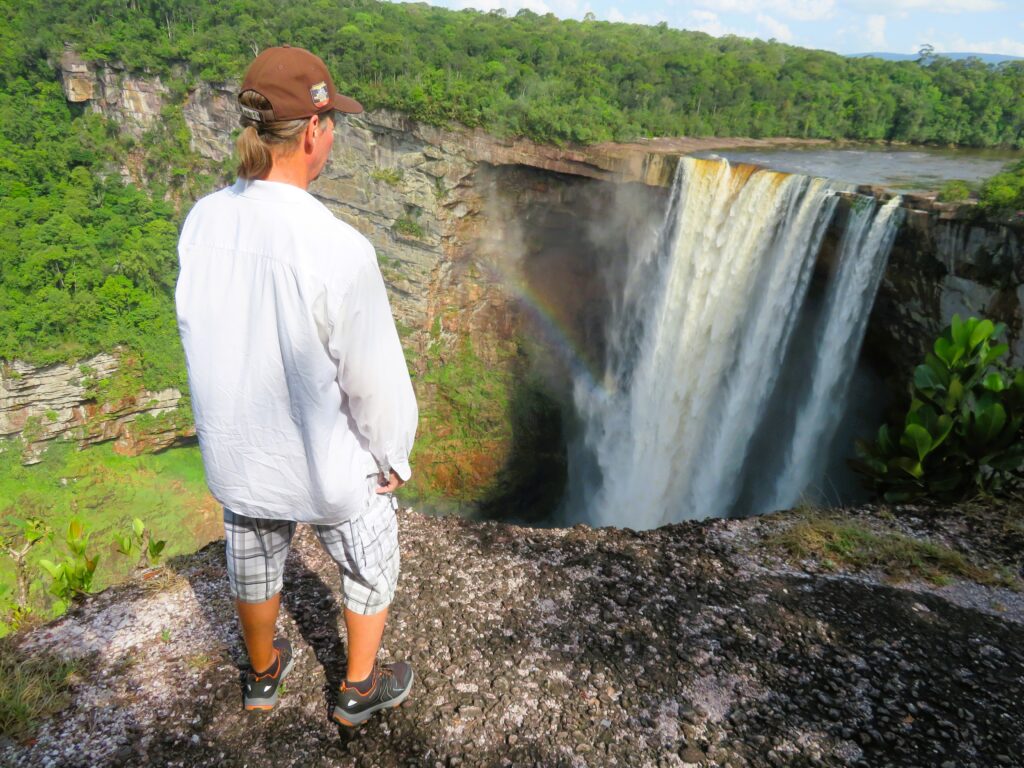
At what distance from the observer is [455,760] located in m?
1.83

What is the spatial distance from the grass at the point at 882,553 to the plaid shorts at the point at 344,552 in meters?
2.11

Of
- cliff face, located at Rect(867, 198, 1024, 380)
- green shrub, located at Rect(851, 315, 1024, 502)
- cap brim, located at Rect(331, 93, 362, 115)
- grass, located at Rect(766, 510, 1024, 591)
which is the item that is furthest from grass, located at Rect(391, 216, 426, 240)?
cap brim, located at Rect(331, 93, 362, 115)

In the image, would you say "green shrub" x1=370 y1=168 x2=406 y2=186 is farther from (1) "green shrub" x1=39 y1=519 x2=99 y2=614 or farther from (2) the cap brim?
(2) the cap brim

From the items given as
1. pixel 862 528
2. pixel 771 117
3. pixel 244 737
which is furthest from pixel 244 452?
pixel 771 117

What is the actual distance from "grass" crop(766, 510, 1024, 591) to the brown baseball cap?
2.78 metres

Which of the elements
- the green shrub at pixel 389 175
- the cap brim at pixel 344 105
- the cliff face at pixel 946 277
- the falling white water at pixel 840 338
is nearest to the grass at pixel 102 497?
the green shrub at pixel 389 175

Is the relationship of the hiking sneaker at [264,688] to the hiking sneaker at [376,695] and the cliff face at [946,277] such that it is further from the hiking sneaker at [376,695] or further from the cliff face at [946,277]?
the cliff face at [946,277]

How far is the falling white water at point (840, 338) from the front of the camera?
834cm

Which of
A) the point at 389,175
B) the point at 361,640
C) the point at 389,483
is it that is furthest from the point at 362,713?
the point at 389,175

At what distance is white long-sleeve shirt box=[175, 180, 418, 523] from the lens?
1.41 meters

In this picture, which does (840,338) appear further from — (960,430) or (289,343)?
(289,343)

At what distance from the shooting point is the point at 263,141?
4.76 feet

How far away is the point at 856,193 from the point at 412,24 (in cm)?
1583

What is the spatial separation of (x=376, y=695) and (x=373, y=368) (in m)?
1.05
